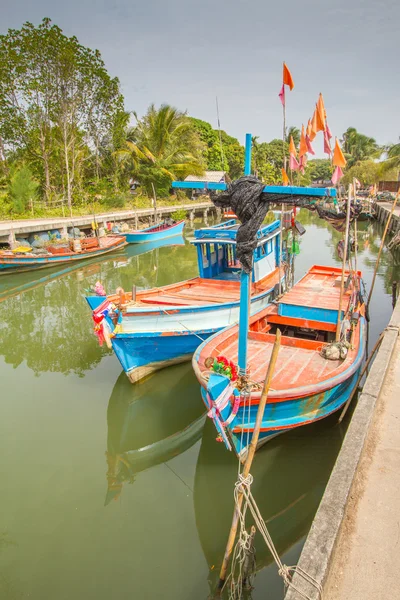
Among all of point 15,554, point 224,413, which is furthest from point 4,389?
point 224,413

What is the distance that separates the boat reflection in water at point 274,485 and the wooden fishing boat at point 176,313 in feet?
6.41

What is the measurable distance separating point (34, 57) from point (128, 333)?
23373 mm

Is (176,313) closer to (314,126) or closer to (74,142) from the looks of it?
(314,126)

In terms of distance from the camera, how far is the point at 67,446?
237 inches

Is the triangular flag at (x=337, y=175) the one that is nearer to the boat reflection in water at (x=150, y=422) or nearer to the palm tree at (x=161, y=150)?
the boat reflection in water at (x=150, y=422)

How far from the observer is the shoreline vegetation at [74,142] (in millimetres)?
23031

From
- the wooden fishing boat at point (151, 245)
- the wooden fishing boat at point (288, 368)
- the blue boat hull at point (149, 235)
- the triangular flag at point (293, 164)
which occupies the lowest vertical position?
the wooden fishing boat at point (288, 368)

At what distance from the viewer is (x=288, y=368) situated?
18.7ft

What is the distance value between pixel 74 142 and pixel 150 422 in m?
26.2

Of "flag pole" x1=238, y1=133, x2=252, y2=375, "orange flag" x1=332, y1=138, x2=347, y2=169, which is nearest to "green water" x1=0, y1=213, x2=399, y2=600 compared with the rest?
"flag pole" x1=238, y1=133, x2=252, y2=375

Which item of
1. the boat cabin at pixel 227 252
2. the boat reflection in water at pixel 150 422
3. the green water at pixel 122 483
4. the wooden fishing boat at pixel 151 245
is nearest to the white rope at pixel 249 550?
the green water at pixel 122 483

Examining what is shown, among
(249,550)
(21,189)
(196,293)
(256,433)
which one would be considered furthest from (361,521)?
(21,189)

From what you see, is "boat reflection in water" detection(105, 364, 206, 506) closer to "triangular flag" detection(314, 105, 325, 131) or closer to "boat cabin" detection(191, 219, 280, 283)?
"boat cabin" detection(191, 219, 280, 283)

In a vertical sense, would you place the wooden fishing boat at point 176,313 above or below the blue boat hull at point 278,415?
above
